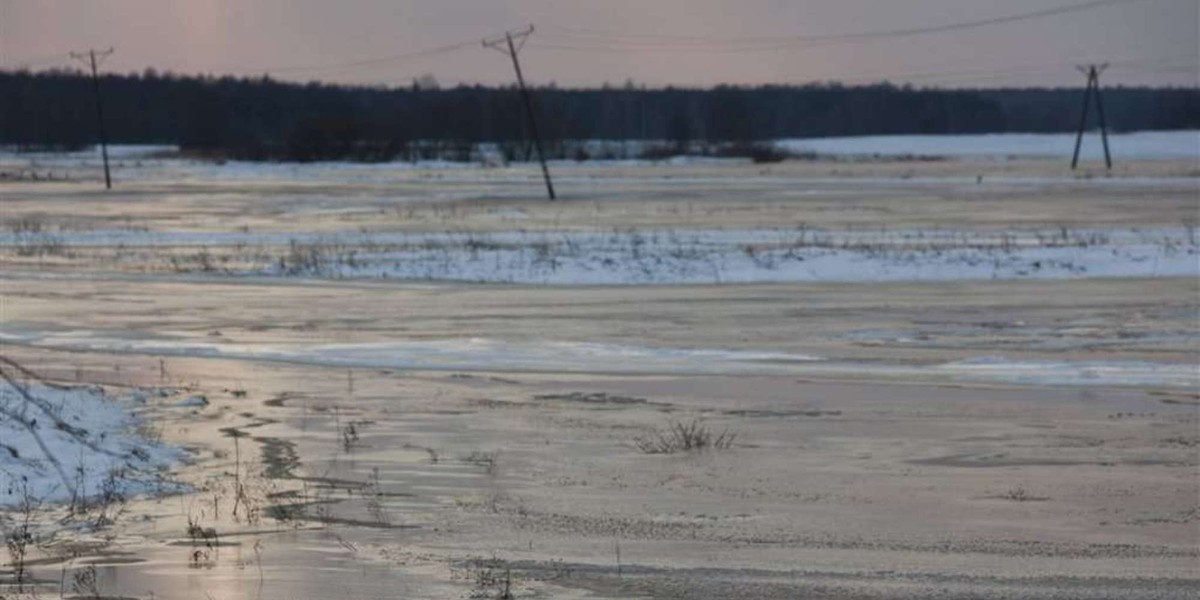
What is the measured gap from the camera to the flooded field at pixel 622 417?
8.97 meters

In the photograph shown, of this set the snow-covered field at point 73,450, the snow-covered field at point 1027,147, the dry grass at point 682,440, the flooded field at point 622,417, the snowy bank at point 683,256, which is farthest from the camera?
the snow-covered field at point 1027,147

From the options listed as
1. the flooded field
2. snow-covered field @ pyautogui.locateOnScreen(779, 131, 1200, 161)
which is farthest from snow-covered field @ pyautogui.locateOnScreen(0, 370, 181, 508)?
snow-covered field @ pyautogui.locateOnScreen(779, 131, 1200, 161)

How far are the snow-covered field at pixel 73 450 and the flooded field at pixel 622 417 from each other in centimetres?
6

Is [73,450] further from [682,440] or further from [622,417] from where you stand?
[622,417]

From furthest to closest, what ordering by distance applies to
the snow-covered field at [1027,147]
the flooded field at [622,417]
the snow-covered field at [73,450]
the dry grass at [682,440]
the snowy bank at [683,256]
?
the snow-covered field at [1027,147]
the snowy bank at [683,256]
the dry grass at [682,440]
the snow-covered field at [73,450]
the flooded field at [622,417]

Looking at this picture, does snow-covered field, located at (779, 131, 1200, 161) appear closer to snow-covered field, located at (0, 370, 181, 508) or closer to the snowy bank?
the snowy bank

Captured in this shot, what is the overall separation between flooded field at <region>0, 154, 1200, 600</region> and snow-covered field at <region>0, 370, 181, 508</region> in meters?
0.06

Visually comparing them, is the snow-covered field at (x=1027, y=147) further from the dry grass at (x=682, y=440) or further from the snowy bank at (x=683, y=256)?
the dry grass at (x=682, y=440)

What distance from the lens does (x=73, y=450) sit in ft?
40.0

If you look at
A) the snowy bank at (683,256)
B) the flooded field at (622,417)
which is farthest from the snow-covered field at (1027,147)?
the flooded field at (622,417)

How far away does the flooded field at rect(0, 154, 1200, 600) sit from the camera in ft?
29.4

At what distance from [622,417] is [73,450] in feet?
14.1

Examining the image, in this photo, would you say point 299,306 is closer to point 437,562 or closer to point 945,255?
point 945,255

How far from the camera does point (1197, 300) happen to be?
81.6 feet
